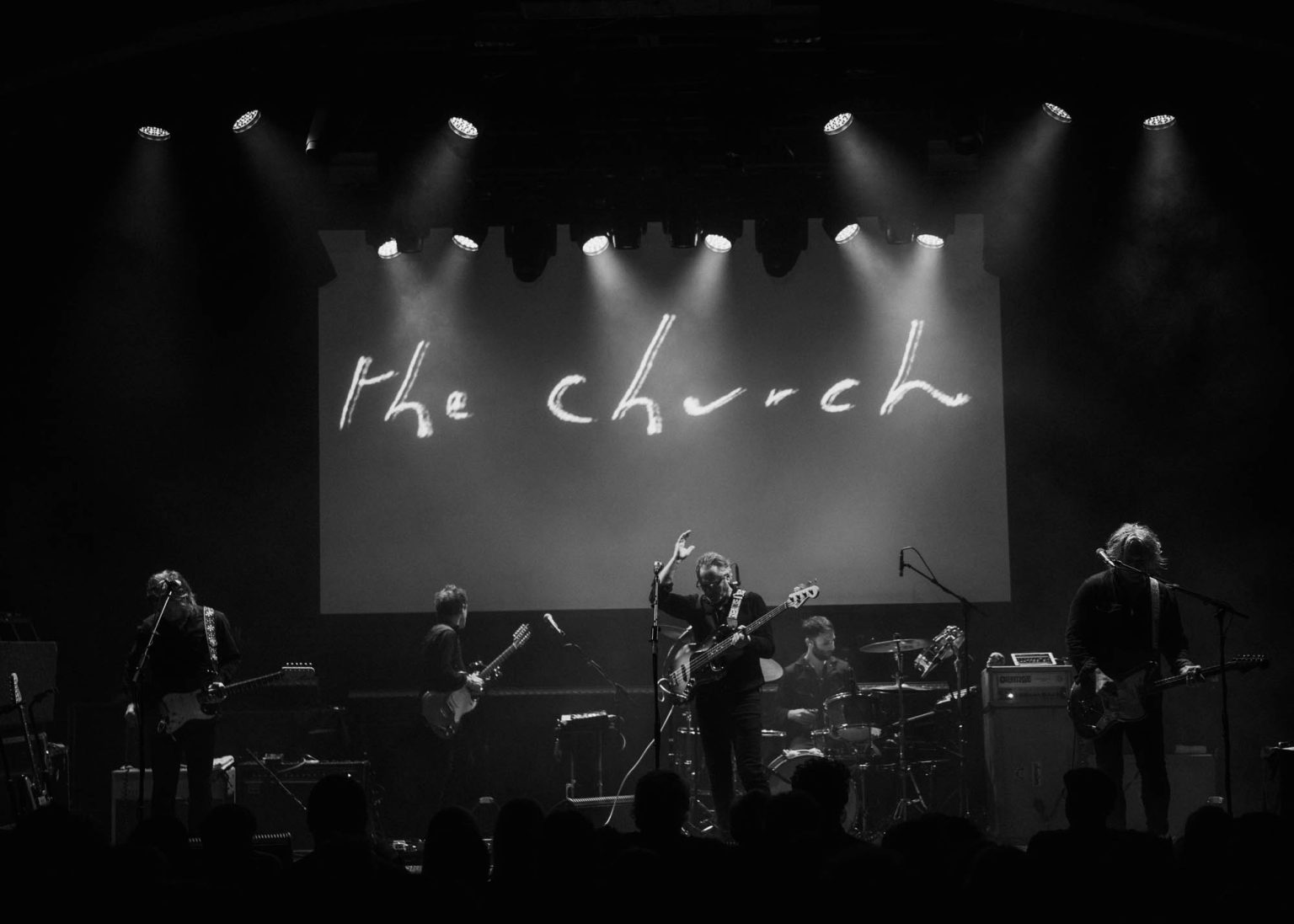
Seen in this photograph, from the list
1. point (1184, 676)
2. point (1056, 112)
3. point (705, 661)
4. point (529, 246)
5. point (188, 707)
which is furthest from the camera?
point (529, 246)

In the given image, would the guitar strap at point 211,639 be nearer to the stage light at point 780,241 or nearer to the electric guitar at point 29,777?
the electric guitar at point 29,777

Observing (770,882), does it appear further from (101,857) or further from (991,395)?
(991,395)

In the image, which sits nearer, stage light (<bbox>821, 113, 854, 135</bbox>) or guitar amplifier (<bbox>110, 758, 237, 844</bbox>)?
stage light (<bbox>821, 113, 854, 135</bbox>)

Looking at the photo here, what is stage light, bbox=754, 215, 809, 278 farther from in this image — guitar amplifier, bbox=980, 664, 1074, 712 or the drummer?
guitar amplifier, bbox=980, 664, 1074, 712

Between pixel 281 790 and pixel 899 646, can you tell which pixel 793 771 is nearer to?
pixel 899 646

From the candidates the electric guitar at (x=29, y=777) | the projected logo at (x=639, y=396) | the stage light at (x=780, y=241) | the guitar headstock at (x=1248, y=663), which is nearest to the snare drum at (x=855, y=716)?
the projected logo at (x=639, y=396)

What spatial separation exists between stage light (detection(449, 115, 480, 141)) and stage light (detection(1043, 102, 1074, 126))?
12.4 feet

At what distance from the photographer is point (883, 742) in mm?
9680

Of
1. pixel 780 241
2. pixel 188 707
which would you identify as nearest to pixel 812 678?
pixel 780 241

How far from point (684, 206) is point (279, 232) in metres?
3.39

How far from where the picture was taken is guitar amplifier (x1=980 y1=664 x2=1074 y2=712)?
9258 mm

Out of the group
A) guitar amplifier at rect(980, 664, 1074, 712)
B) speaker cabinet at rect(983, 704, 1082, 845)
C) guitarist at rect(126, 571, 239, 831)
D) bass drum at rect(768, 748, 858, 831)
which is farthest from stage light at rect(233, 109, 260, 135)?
speaker cabinet at rect(983, 704, 1082, 845)

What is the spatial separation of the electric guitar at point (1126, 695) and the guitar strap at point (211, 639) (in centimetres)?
535

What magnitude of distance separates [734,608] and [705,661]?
1.27 ft
